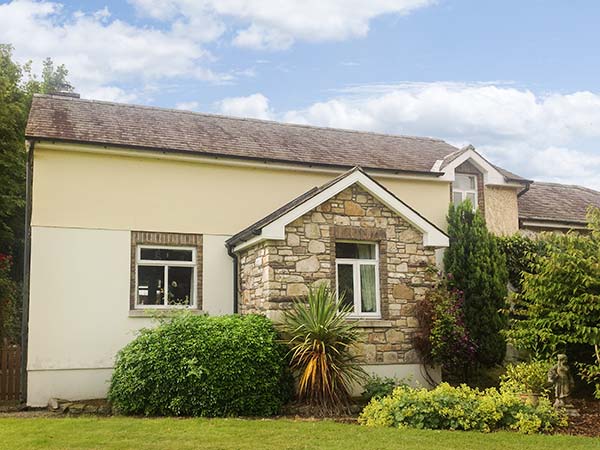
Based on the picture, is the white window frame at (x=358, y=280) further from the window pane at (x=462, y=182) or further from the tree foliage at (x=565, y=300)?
the window pane at (x=462, y=182)

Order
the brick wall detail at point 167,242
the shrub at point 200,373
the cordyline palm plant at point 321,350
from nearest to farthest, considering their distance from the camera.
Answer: the shrub at point 200,373
the cordyline palm plant at point 321,350
the brick wall detail at point 167,242

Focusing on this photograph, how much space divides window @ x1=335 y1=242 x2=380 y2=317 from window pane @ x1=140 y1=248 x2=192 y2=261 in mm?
3928

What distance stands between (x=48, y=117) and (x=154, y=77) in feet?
9.81

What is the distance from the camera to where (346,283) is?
14.3m

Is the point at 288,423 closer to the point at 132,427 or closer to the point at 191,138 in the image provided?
the point at 132,427

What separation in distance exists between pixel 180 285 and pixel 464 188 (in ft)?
31.0

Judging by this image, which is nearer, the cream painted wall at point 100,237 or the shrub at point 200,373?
the shrub at point 200,373

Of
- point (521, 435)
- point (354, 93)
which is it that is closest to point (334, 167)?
point (354, 93)

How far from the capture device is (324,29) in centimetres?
1290

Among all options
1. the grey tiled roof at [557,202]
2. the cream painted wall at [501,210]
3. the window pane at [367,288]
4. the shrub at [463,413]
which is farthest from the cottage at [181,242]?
the grey tiled roof at [557,202]

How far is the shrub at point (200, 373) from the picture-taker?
38.2ft

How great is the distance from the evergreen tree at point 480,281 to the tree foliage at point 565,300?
7.32 feet

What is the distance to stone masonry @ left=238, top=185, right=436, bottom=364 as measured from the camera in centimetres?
1340

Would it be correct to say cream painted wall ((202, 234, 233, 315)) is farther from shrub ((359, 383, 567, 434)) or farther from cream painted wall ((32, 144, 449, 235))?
shrub ((359, 383, 567, 434))
